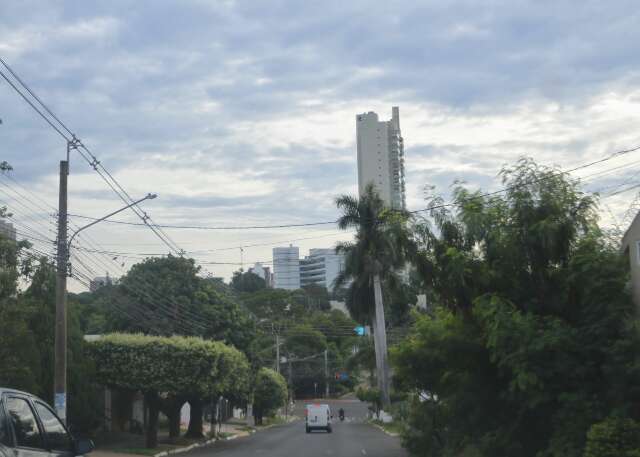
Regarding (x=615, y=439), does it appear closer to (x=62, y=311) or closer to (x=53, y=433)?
(x=53, y=433)

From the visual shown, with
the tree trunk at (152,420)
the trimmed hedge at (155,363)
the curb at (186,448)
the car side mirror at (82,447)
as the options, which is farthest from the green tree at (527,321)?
the tree trunk at (152,420)

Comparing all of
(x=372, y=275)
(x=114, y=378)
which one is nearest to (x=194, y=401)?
(x=114, y=378)

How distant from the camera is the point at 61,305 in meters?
24.8

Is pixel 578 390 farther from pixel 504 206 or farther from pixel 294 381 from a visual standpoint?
pixel 294 381

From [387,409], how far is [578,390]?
128ft

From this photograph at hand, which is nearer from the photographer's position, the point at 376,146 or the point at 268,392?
the point at 268,392

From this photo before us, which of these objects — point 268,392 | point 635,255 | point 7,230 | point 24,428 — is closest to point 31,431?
point 24,428

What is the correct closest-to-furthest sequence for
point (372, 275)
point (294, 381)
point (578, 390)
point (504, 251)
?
1. point (578, 390)
2. point (504, 251)
3. point (372, 275)
4. point (294, 381)

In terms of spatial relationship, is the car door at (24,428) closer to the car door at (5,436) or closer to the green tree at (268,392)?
the car door at (5,436)

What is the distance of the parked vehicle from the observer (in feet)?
26.8

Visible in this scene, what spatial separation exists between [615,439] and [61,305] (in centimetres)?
1611

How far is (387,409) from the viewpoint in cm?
5494

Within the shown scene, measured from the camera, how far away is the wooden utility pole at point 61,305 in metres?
24.5

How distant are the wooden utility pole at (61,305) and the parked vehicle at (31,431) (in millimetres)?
14826
